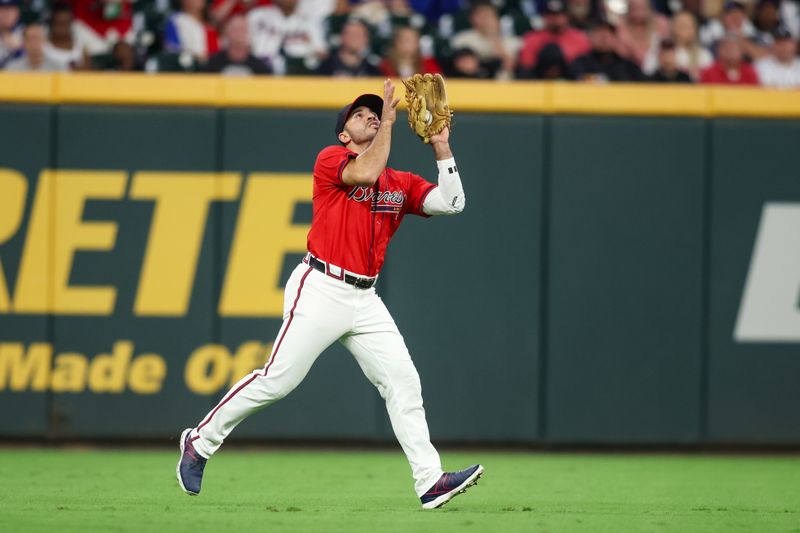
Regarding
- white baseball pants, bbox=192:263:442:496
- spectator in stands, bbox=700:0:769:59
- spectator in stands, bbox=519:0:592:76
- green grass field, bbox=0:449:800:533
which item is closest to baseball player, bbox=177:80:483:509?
white baseball pants, bbox=192:263:442:496

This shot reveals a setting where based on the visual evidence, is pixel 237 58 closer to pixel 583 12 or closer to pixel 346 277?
pixel 583 12

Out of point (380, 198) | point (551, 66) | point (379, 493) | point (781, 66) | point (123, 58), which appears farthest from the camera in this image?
point (781, 66)

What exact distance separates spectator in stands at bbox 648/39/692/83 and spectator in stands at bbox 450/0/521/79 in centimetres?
118

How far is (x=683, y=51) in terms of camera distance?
1041cm

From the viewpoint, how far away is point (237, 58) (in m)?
9.45

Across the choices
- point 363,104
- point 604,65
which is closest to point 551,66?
point 604,65

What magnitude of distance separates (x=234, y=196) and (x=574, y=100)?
8.30 feet

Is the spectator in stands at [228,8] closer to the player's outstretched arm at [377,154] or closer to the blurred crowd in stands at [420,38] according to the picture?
the blurred crowd in stands at [420,38]

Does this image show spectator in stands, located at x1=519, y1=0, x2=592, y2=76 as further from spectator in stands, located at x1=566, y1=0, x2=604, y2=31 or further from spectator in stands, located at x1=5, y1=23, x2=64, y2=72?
spectator in stands, located at x1=5, y1=23, x2=64, y2=72

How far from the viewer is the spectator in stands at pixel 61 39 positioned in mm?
9828

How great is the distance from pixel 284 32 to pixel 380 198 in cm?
505

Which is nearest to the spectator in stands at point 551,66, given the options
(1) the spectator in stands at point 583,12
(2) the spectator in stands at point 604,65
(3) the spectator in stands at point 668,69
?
(2) the spectator in stands at point 604,65

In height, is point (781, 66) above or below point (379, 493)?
above

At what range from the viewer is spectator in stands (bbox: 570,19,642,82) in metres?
9.66
